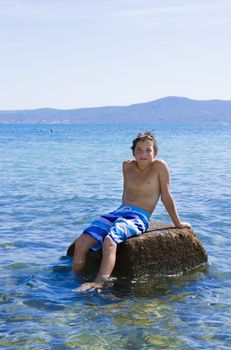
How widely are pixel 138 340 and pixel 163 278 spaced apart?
2.09 meters

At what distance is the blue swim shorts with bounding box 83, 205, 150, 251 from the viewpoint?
7527 millimetres

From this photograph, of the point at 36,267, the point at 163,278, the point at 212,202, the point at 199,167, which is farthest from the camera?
the point at 199,167

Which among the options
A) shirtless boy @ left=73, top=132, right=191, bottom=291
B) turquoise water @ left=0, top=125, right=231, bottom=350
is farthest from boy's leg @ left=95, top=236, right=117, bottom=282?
turquoise water @ left=0, top=125, right=231, bottom=350

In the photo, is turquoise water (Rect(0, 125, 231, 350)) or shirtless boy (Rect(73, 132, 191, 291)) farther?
shirtless boy (Rect(73, 132, 191, 291))

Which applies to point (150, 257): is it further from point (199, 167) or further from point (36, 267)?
point (199, 167)

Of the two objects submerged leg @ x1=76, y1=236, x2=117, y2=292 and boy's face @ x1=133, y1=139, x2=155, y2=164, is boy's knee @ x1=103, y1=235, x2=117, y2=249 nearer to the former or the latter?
submerged leg @ x1=76, y1=236, x2=117, y2=292

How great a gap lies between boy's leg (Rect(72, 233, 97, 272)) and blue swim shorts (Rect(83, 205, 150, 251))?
65mm

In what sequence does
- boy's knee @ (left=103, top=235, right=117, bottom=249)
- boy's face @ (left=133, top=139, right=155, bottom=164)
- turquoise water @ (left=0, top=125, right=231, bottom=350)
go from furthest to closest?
boy's face @ (left=133, top=139, right=155, bottom=164)
boy's knee @ (left=103, top=235, right=117, bottom=249)
turquoise water @ (left=0, top=125, right=231, bottom=350)

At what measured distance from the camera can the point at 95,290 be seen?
23.3 ft

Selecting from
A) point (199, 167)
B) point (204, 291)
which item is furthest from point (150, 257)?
point (199, 167)

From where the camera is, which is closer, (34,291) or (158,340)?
(158,340)

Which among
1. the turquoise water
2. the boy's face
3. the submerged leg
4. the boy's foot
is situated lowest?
the turquoise water

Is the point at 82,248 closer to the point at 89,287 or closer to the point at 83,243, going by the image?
the point at 83,243

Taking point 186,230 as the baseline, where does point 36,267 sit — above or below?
below
